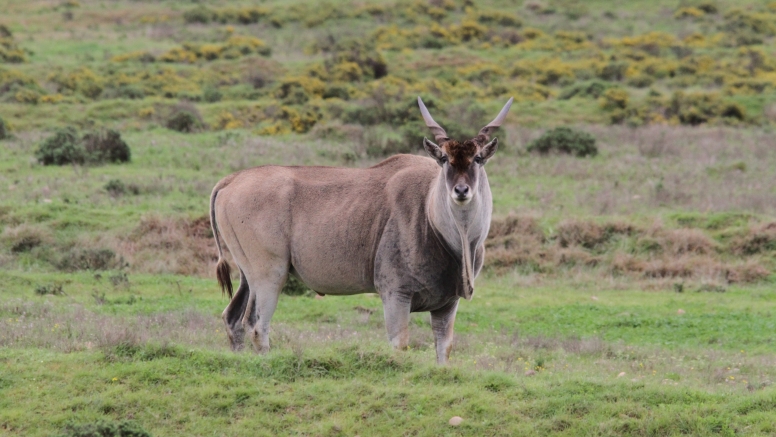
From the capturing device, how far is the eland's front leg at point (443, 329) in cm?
943

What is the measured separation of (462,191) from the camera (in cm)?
823

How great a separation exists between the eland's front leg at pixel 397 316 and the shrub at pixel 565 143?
1506cm

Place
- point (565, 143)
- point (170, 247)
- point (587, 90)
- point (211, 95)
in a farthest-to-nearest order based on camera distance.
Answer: point (587, 90) < point (211, 95) < point (565, 143) < point (170, 247)

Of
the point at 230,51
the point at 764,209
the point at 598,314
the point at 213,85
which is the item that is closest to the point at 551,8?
the point at 230,51

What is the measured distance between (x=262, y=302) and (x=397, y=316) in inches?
57.7

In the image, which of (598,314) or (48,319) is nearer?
(48,319)

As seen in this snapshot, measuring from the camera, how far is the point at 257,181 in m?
9.95

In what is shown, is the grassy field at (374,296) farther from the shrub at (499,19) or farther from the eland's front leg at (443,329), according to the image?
the shrub at (499,19)

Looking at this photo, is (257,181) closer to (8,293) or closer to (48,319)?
(48,319)

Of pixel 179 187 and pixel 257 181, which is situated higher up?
pixel 257 181

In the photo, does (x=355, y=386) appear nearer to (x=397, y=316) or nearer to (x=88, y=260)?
(x=397, y=316)

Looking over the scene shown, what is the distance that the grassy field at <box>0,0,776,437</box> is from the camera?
8016mm

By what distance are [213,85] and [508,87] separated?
10.4 metres

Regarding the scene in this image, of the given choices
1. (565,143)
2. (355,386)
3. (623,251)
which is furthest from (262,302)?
(565,143)
